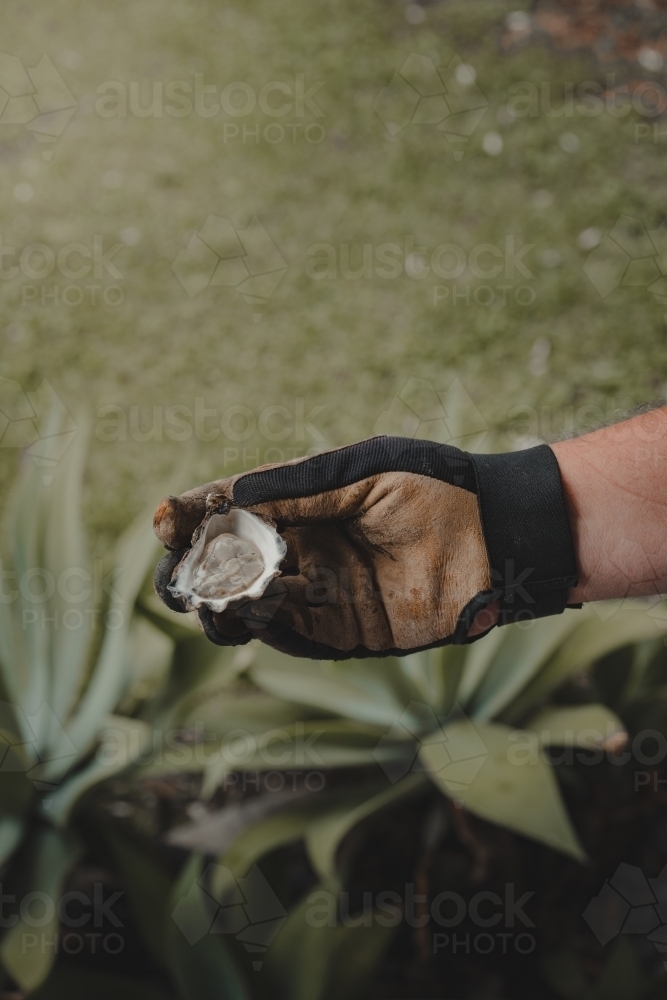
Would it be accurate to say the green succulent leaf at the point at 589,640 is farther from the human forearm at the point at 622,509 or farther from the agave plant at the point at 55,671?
the agave plant at the point at 55,671

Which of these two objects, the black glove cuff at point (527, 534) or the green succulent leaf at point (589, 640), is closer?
the black glove cuff at point (527, 534)

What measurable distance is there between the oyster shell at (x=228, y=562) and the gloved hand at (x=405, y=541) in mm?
21

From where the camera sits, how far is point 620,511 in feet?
3.76

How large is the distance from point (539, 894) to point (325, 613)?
1.07 m

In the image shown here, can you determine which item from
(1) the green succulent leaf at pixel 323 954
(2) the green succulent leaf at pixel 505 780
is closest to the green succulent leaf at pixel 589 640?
(2) the green succulent leaf at pixel 505 780

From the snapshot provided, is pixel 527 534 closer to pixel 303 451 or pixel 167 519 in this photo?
pixel 167 519

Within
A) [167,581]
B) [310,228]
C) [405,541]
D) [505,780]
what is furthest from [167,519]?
[310,228]

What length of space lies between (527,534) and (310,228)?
2308 millimetres

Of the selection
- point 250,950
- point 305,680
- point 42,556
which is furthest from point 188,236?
point 250,950

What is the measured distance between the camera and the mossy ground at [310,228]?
275cm

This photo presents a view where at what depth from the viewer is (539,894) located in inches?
69.7

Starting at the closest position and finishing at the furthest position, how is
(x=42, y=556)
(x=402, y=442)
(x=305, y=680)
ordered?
(x=402, y=442), (x=305, y=680), (x=42, y=556)

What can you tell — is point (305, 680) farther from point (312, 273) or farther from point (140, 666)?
point (312, 273)

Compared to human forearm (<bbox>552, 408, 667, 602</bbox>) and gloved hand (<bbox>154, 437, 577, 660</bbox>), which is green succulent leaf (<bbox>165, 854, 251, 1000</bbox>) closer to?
gloved hand (<bbox>154, 437, 577, 660</bbox>)
